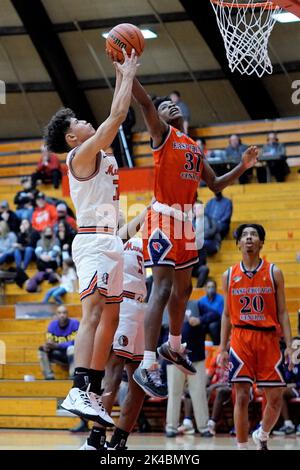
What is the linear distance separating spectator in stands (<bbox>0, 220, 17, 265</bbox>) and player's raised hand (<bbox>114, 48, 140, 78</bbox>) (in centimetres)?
1338

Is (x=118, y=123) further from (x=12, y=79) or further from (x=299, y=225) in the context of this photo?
(x=12, y=79)

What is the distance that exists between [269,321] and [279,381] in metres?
Answer: 0.61

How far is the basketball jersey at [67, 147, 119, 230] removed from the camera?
7.62 m

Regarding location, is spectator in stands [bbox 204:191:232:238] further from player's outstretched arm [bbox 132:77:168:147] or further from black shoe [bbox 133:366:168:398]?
black shoe [bbox 133:366:168:398]

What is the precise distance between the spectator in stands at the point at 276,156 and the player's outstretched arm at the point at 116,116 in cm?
1346

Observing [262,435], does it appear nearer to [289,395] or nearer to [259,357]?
[259,357]

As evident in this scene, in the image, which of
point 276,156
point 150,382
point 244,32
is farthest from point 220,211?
point 150,382

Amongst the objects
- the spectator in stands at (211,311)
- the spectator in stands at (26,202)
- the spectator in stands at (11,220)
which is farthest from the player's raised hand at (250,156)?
the spectator in stands at (26,202)

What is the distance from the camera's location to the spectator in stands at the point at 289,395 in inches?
537

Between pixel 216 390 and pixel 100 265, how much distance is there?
23.9 ft

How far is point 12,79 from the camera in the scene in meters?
26.1

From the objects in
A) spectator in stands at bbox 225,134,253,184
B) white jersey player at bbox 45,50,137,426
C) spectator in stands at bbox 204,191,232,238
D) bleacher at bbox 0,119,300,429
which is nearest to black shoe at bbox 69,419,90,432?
bleacher at bbox 0,119,300,429

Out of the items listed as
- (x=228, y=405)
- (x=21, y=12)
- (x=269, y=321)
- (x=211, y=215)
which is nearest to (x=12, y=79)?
(x=21, y=12)

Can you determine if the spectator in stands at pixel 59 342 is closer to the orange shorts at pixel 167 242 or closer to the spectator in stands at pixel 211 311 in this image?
the spectator in stands at pixel 211 311
